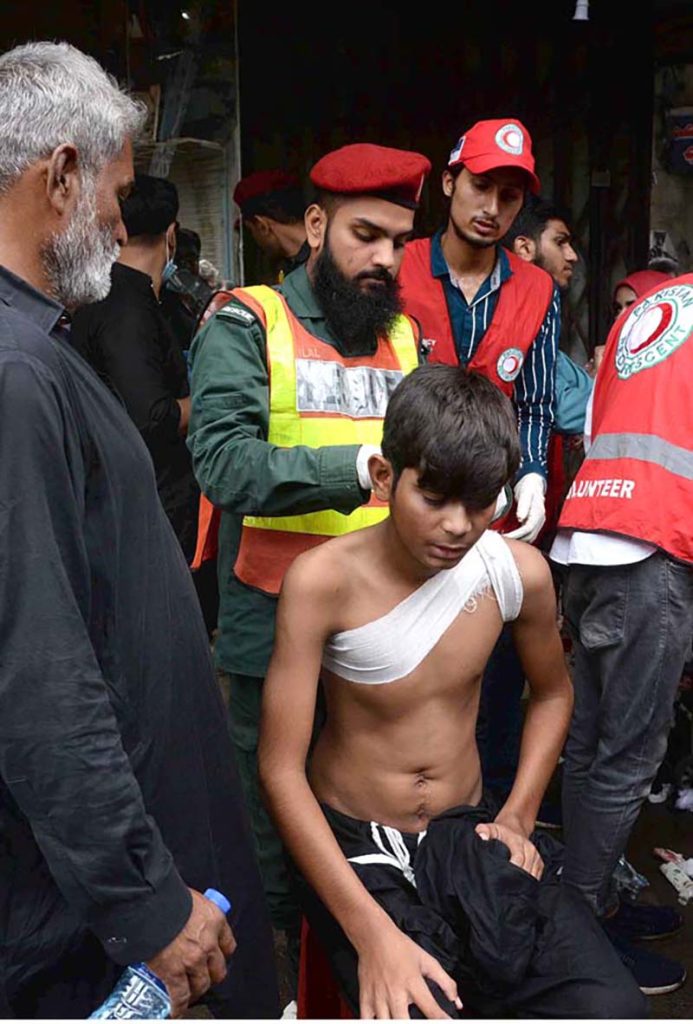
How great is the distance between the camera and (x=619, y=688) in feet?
9.64

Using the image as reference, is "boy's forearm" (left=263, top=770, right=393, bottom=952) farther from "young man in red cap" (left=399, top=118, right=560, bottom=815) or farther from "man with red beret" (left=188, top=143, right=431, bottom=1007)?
"young man in red cap" (left=399, top=118, right=560, bottom=815)

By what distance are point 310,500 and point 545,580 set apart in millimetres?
500

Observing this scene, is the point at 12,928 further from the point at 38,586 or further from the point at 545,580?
the point at 545,580

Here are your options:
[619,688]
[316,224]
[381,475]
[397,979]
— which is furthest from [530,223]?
[397,979]

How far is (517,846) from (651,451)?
1097 mm

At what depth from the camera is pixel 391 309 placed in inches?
107

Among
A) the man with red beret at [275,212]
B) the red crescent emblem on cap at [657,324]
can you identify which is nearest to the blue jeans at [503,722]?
the red crescent emblem on cap at [657,324]

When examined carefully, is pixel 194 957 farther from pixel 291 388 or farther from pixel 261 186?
pixel 261 186

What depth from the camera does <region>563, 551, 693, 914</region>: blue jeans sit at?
2857mm

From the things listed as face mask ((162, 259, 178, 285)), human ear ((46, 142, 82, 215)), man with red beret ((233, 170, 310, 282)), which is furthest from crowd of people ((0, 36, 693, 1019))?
man with red beret ((233, 170, 310, 282))

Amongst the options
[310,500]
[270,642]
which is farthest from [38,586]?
[270,642]

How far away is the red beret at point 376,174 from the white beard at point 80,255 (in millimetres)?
1097

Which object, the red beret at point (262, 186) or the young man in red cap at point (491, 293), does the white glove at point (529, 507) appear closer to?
the young man in red cap at point (491, 293)

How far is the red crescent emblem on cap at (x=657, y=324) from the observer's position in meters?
2.88
